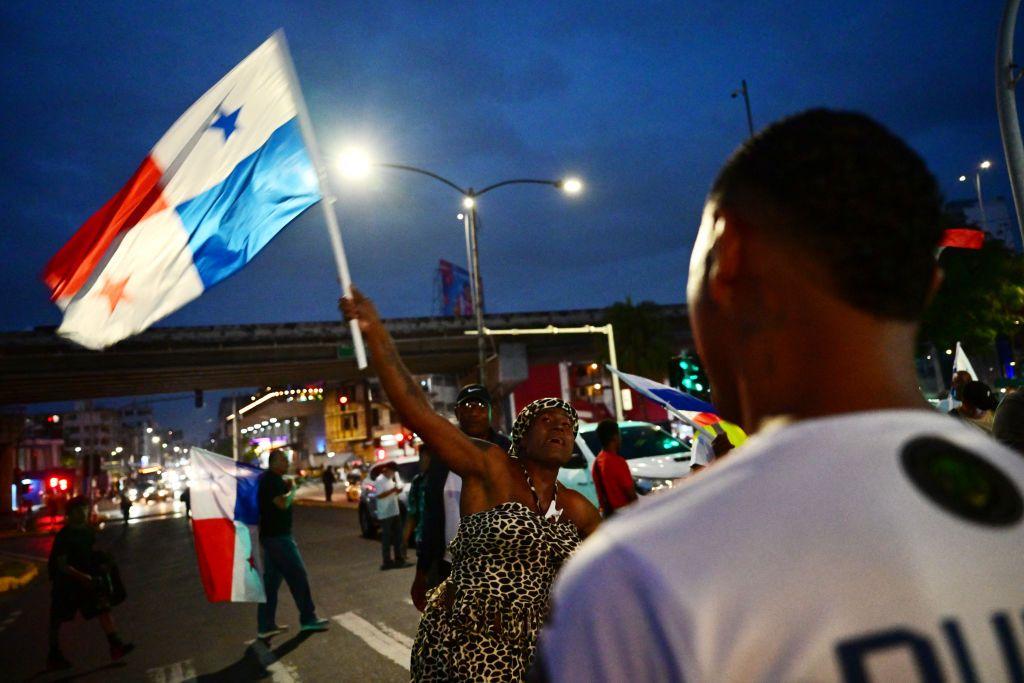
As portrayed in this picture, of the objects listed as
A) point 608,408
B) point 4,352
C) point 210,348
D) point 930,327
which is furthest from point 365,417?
point 930,327

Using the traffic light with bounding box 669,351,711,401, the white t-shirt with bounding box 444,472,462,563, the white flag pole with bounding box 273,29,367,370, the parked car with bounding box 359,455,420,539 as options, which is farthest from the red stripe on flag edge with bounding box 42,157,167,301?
the parked car with bounding box 359,455,420,539

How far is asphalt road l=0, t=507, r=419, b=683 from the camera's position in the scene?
6969mm

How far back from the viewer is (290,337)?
45062mm

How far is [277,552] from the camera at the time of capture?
802 centimetres

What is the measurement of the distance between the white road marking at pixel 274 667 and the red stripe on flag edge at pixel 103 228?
4.34m

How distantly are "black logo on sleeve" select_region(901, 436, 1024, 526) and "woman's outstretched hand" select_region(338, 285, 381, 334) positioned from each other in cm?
220

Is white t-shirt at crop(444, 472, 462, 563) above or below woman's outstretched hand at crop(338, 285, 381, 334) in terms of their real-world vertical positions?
below

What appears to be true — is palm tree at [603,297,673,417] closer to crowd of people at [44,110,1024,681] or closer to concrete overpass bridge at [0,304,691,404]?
concrete overpass bridge at [0,304,691,404]

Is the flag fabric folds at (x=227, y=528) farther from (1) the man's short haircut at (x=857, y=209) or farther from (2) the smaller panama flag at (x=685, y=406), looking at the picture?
(1) the man's short haircut at (x=857, y=209)

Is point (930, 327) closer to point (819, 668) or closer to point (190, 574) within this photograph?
point (190, 574)

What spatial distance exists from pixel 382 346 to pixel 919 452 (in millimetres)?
2194

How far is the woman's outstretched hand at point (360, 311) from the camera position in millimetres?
2799

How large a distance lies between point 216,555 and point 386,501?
5.13m

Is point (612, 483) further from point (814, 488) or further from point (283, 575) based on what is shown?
point (814, 488)
